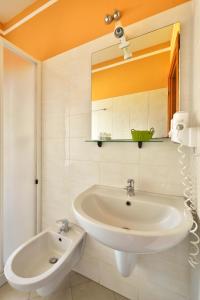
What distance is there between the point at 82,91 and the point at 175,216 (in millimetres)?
1074

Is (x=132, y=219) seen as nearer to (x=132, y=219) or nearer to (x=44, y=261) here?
(x=132, y=219)

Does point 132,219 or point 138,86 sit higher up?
point 138,86

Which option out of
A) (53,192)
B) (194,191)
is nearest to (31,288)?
(53,192)

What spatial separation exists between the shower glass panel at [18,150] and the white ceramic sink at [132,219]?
73 centimetres

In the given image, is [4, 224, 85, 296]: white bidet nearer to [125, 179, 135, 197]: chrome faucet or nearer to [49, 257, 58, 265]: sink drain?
[49, 257, 58, 265]: sink drain

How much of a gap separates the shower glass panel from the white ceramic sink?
73 cm

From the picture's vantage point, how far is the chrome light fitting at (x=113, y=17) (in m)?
1.09

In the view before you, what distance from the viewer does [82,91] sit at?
1.27m

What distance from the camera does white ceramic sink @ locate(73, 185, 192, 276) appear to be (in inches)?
22.6

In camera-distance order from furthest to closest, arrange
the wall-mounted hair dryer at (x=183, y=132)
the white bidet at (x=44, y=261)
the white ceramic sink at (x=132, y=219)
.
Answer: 1. the white bidet at (x=44, y=261)
2. the wall-mounted hair dryer at (x=183, y=132)
3. the white ceramic sink at (x=132, y=219)

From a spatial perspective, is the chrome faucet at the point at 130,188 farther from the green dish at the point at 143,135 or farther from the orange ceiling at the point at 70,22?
the orange ceiling at the point at 70,22

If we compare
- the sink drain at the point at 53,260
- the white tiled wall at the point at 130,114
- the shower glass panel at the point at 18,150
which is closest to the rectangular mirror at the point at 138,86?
the white tiled wall at the point at 130,114

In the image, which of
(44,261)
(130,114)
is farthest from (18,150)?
(130,114)

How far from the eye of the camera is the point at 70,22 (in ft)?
4.45
